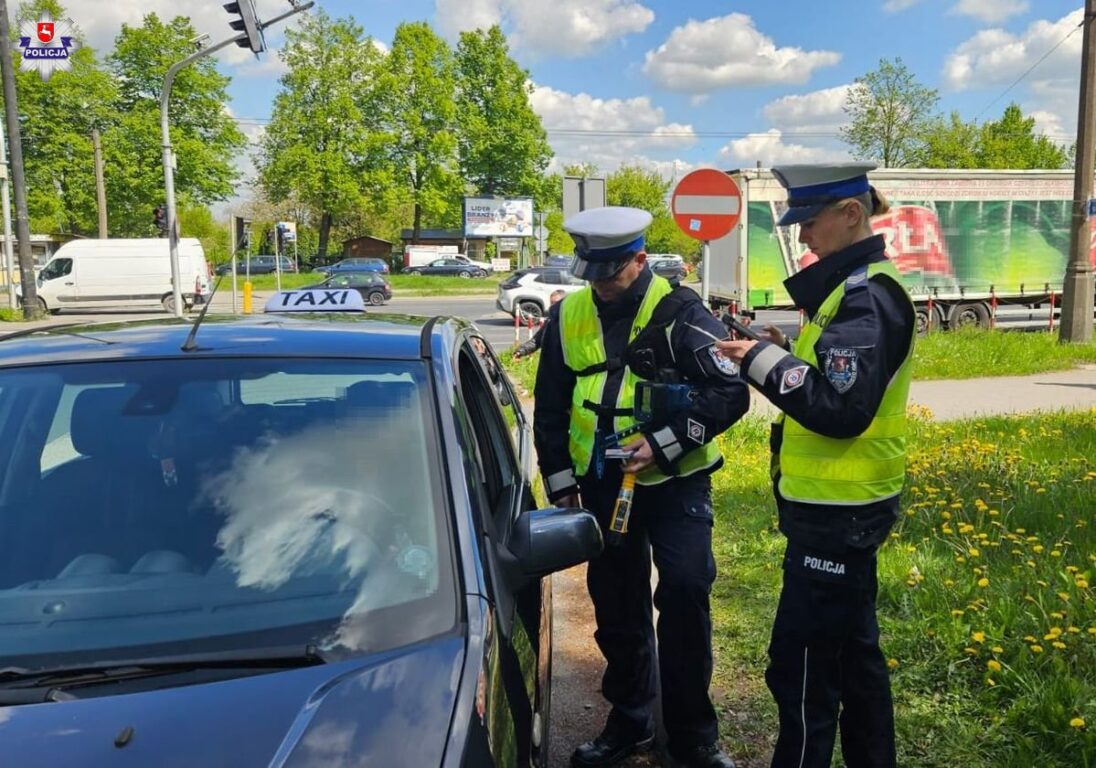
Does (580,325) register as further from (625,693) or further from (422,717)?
(422,717)

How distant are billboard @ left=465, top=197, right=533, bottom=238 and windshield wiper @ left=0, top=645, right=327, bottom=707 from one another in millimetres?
55764

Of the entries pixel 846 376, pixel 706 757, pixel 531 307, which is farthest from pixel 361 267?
pixel 846 376

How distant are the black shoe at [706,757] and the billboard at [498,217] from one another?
54704 mm

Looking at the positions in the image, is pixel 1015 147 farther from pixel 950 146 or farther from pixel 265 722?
pixel 265 722

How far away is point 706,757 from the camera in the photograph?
307 cm

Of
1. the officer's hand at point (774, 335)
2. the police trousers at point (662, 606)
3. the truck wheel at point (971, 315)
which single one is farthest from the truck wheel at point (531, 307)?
the officer's hand at point (774, 335)

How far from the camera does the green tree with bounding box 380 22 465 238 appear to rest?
174 ft

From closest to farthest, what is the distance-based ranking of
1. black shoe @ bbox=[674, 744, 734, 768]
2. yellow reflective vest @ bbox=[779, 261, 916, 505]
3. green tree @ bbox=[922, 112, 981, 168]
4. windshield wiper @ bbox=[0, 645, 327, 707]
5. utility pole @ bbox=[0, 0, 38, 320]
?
1. windshield wiper @ bbox=[0, 645, 327, 707]
2. yellow reflective vest @ bbox=[779, 261, 916, 505]
3. black shoe @ bbox=[674, 744, 734, 768]
4. utility pole @ bbox=[0, 0, 38, 320]
5. green tree @ bbox=[922, 112, 981, 168]

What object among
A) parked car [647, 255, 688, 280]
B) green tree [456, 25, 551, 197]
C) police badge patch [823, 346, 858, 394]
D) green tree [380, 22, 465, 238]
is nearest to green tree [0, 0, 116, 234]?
green tree [380, 22, 465, 238]

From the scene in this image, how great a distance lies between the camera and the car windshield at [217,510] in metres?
1.84

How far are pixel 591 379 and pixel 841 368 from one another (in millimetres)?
1020

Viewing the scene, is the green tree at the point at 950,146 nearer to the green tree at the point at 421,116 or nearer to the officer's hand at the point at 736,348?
the green tree at the point at 421,116

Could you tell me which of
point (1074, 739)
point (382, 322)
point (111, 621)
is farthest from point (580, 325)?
point (1074, 739)

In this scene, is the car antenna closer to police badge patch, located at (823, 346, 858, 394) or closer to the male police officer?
the male police officer
